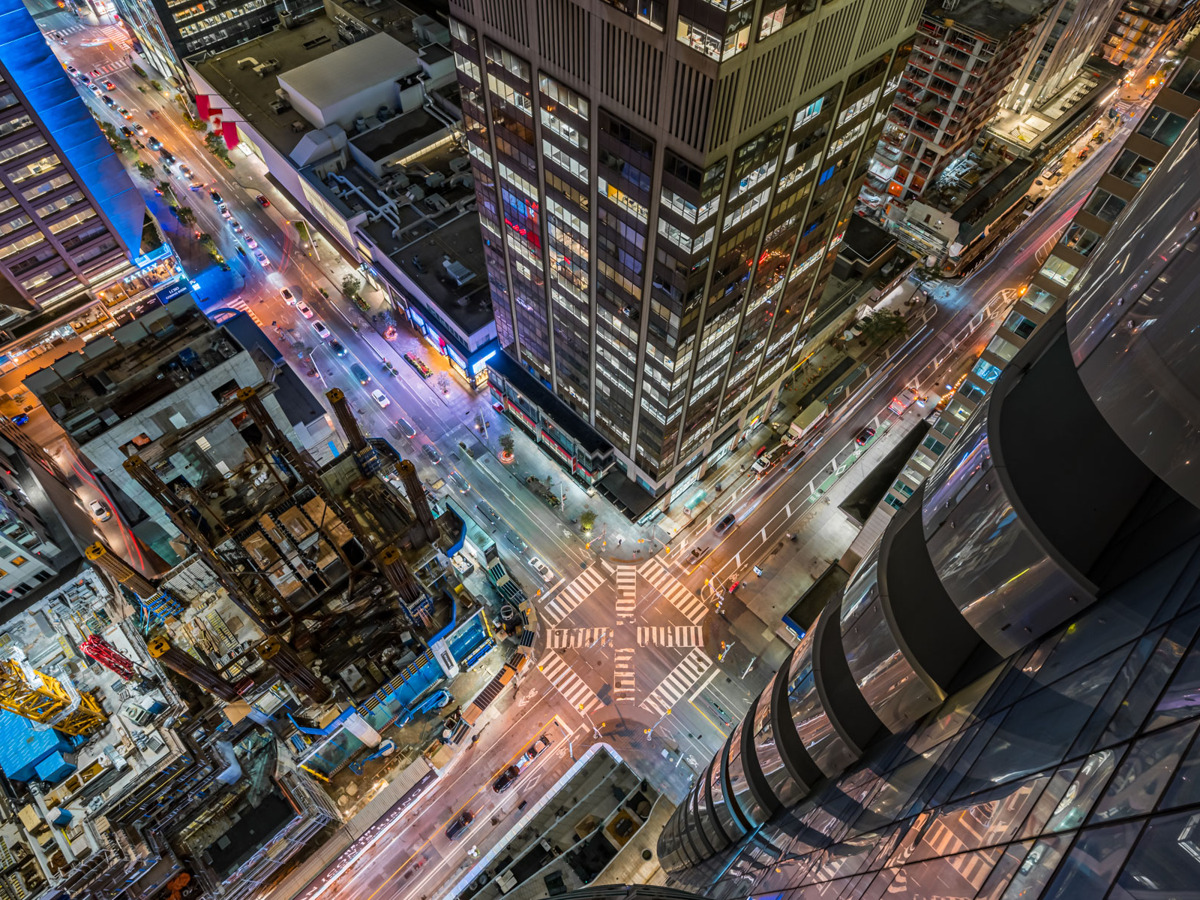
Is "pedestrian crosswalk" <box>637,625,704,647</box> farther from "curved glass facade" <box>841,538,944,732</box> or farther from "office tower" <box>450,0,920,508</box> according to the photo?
"curved glass facade" <box>841,538,944,732</box>

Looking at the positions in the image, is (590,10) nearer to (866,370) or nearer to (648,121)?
(648,121)

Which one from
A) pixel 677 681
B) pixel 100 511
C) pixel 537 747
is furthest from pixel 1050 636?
pixel 100 511

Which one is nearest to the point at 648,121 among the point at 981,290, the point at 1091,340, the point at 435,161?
the point at 1091,340

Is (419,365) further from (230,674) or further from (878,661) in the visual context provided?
(878,661)

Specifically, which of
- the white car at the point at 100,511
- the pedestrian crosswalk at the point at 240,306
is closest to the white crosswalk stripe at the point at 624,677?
the white car at the point at 100,511

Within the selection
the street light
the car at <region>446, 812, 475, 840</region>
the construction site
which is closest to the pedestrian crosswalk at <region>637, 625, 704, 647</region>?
the street light
